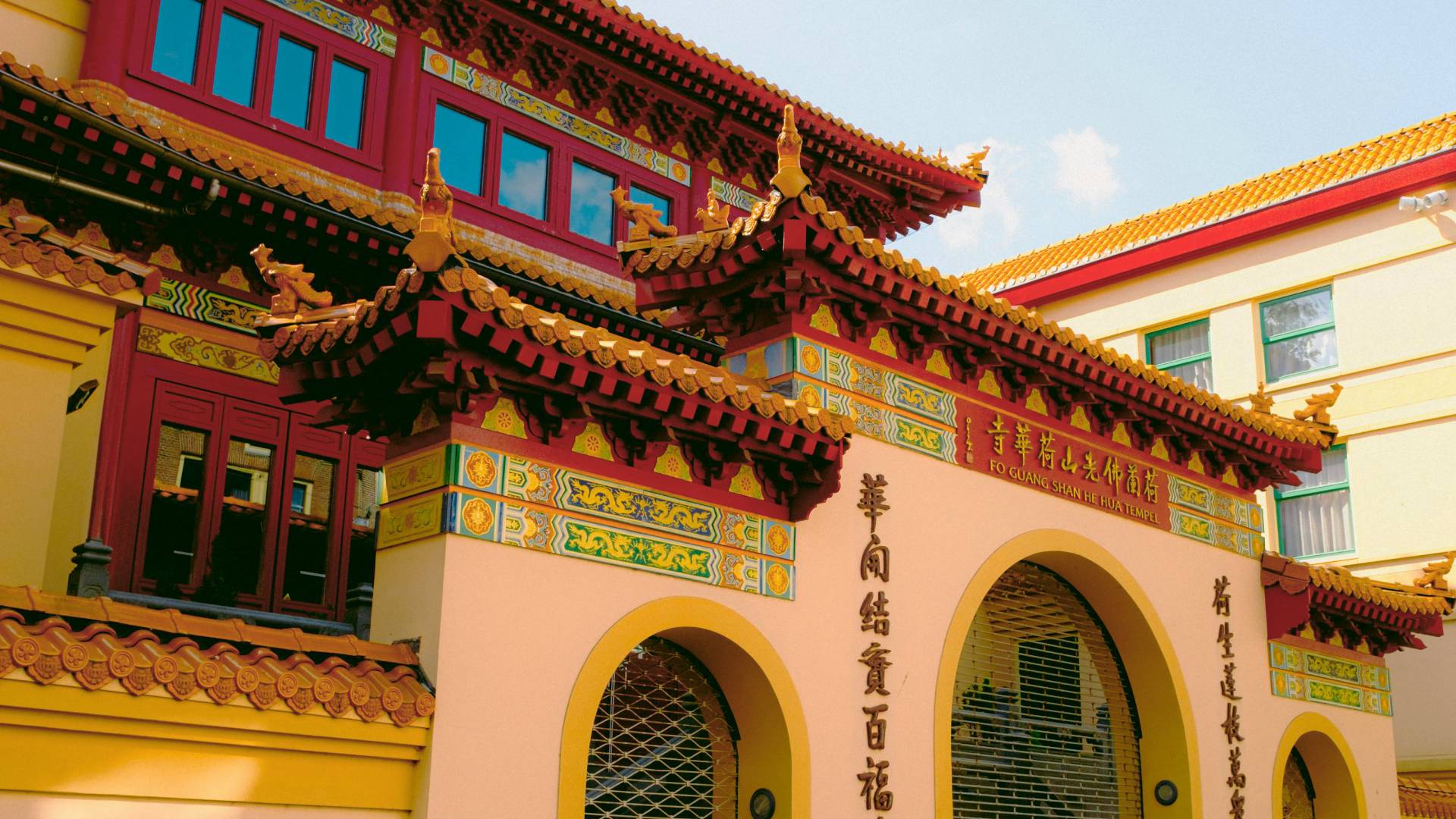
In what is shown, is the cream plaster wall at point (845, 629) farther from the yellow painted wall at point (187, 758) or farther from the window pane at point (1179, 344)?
the window pane at point (1179, 344)

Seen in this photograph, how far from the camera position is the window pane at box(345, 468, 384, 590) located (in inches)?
452

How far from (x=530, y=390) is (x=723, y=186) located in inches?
313

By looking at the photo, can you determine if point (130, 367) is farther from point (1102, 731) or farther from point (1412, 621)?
point (1412, 621)

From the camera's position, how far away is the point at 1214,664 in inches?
529

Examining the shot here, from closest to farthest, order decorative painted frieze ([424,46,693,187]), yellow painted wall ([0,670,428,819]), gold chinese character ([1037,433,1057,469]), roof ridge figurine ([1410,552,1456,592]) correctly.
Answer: yellow painted wall ([0,670,428,819]) < gold chinese character ([1037,433,1057,469]) < decorative painted frieze ([424,46,693,187]) < roof ridge figurine ([1410,552,1456,592])

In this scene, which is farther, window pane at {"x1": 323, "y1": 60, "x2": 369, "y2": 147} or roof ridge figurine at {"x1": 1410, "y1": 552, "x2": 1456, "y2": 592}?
roof ridge figurine at {"x1": 1410, "y1": 552, "x2": 1456, "y2": 592}

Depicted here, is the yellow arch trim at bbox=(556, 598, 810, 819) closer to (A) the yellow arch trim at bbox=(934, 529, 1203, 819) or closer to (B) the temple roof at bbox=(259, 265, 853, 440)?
(B) the temple roof at bbox=(259, 265, 853, 440)

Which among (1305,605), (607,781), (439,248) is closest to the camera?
(439,248)

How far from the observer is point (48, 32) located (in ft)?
37.3

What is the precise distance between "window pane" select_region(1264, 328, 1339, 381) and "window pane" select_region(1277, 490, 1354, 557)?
1904mm

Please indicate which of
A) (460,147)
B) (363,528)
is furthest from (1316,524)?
(363,528)

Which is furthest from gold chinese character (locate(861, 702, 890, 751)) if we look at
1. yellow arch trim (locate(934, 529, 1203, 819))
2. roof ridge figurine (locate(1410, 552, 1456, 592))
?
roof ridge figurine (locate(1410, 552, 1456, 592))

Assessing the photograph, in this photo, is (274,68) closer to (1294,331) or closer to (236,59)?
(236,59)

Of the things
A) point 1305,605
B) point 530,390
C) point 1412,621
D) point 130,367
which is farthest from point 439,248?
point 1412,621
